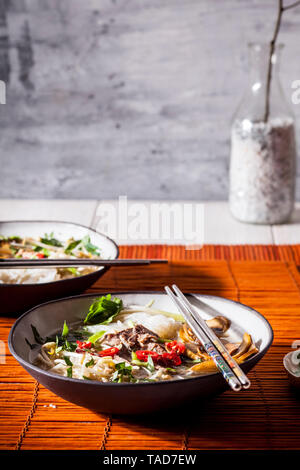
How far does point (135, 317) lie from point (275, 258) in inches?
30.5

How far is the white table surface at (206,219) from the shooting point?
2.02m

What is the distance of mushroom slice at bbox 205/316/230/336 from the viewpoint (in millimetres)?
1099

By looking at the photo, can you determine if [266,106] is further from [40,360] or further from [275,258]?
[40,360]

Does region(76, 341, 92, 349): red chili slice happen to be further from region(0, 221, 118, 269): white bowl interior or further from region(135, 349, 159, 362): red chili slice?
region(0, 221, 118, 269): white bowl interior

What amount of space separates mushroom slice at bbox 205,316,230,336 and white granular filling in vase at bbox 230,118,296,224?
104 cm

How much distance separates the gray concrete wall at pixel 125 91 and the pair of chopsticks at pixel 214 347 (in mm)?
1654

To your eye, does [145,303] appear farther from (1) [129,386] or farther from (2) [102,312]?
(1) [129,386]

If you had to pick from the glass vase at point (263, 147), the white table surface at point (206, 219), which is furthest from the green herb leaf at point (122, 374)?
the glass vase at point (263, 147)

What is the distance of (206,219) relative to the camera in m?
2.28

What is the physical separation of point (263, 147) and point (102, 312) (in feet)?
3.60

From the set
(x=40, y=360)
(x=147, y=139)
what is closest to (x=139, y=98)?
(x=147, y=139)

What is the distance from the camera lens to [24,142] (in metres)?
2.80

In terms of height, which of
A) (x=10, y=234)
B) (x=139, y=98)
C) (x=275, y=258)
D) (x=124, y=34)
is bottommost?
(x=275, y=258)

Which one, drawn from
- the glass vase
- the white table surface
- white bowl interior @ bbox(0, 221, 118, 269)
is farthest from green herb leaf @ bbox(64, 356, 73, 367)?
the glass vase
